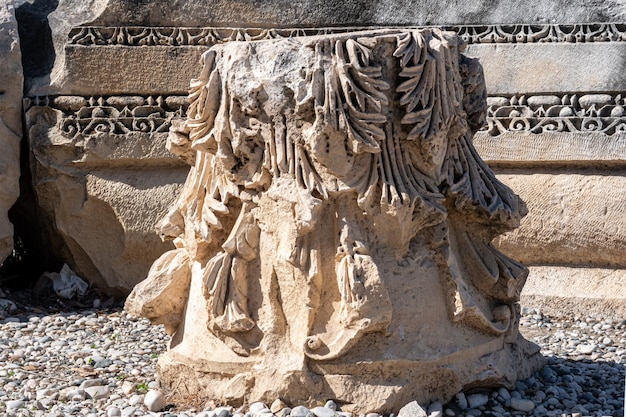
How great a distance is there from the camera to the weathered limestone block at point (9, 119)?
21.3 ft

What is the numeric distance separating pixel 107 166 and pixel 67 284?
2.75 feet

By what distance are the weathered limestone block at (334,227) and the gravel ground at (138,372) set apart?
0.38ft

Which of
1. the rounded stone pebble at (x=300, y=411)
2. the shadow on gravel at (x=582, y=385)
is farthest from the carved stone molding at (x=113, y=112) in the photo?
the rounded stone pebble at (x=300, y=411)

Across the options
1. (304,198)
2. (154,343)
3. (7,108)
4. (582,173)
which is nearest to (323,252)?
(304,198)

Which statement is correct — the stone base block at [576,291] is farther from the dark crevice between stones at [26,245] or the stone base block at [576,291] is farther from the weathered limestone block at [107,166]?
the dark crevice between stones at [26,245]

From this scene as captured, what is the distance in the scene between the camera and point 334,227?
3.97m

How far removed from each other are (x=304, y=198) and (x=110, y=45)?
3113 mm

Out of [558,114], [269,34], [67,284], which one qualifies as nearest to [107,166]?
[67,284]

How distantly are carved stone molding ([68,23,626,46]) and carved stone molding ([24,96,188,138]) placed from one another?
0.37 m

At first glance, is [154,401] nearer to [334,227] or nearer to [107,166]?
[334,227]

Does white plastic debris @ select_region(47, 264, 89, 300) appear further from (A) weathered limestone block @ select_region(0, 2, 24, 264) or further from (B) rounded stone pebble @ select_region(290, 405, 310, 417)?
(B) rounded stone pebble @ select_region(290, 405, 310, 417)

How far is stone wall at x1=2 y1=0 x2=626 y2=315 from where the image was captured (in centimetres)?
629

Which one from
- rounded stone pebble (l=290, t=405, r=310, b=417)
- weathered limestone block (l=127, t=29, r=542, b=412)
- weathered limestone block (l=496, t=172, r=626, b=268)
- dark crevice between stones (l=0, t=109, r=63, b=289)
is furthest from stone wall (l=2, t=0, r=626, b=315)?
rounded stone pebble (l=290, t=405, r=310, b=417)

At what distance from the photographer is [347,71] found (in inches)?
152
